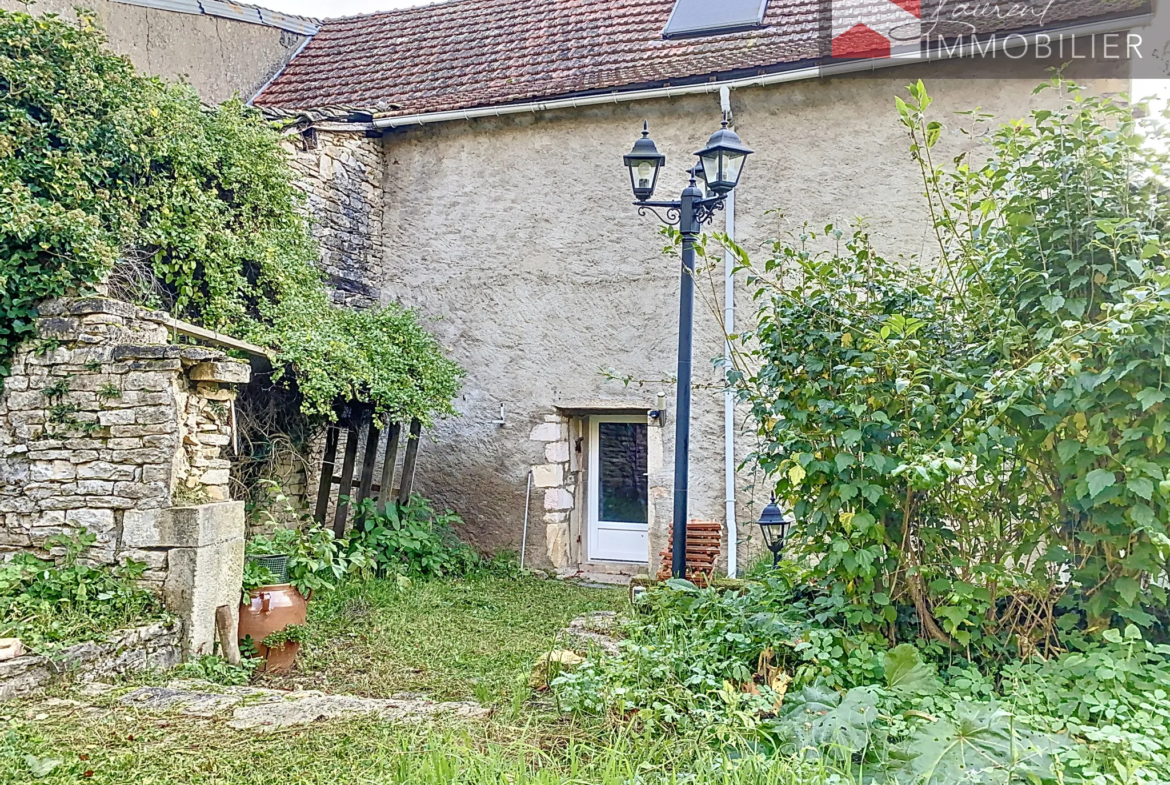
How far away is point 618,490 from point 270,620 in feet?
14.5

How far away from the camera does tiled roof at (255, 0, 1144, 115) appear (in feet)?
25.4

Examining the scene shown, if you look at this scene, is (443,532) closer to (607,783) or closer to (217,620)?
(217,620)

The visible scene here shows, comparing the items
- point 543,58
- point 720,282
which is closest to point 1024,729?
point 720,282

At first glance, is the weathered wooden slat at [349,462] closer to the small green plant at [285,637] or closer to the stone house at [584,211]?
the stone house at [584,211]

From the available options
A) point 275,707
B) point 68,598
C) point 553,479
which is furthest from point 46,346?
point 553,479

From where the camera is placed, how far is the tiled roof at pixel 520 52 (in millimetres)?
7746

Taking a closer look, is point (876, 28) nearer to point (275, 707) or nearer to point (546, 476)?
point (546, 476)

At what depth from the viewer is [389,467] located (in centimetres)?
788

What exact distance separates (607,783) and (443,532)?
242 inches

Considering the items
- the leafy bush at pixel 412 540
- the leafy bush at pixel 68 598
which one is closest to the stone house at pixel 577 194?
the leafy bush at pixel 412 540

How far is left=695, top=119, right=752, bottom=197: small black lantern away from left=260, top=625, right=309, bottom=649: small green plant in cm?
373

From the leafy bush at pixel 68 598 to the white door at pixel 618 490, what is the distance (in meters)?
4.97

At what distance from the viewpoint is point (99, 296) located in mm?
4863

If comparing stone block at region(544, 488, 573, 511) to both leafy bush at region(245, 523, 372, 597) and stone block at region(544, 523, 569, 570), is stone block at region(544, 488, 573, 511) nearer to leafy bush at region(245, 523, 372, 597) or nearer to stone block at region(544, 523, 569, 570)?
stone block at region(544, 523, 569, 570)
